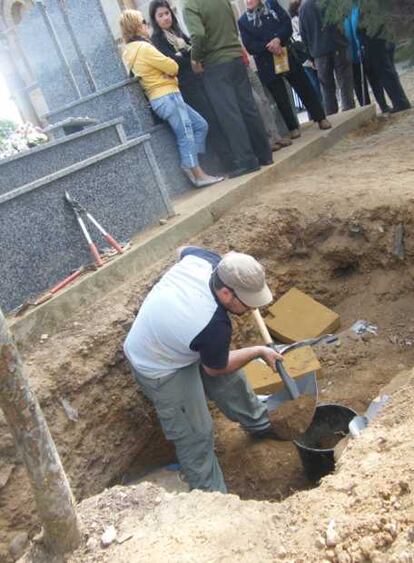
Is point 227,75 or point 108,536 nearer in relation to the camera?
point 108,536

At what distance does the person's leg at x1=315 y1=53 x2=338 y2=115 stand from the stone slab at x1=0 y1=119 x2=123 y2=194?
3.73 metres

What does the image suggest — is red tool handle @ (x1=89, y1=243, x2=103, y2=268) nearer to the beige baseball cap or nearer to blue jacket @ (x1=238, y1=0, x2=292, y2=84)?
the beige baseball cap

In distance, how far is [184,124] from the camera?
5.78m

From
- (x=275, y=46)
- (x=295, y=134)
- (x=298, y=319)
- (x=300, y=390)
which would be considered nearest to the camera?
(x=300, y=390)

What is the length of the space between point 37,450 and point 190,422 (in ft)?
5.59

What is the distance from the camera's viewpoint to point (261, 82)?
22.6ft

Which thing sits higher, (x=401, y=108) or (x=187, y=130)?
(x=187, y=130)

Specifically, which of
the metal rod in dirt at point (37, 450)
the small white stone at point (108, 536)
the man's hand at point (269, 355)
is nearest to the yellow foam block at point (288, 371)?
the man's hand at point (269, 355)

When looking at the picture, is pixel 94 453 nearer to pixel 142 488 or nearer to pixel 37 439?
pixel 142 488

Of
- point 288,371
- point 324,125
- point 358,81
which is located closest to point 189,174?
point 324,125

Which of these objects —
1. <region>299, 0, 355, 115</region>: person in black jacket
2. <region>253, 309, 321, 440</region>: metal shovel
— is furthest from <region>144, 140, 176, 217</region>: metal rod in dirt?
<region>299, 0, 355, 115</region>: person in black jacket

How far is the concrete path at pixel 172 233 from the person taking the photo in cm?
386

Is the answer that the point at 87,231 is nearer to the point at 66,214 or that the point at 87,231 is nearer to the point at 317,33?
the point at 66,214

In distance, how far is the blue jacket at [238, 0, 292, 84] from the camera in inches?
241
